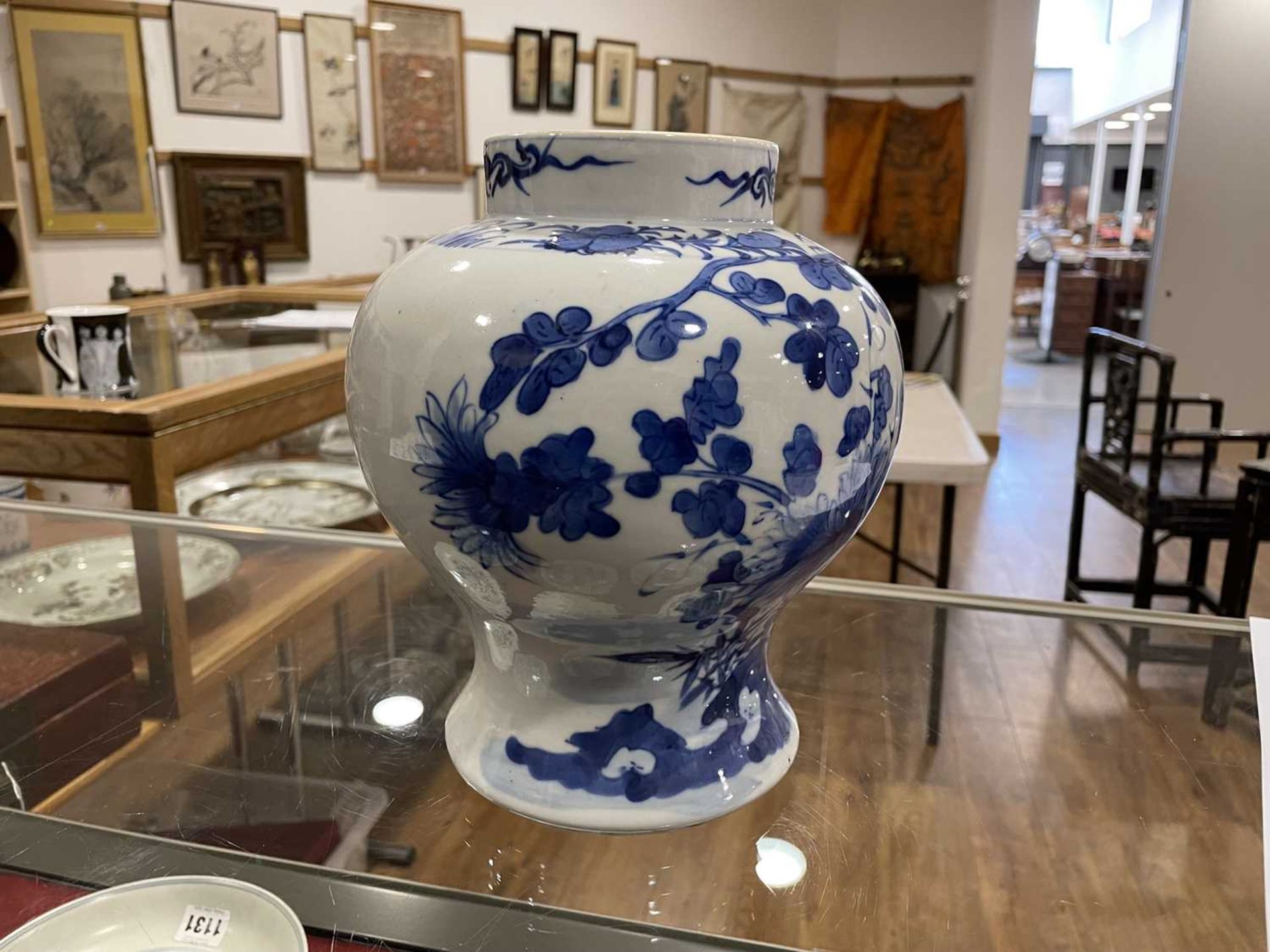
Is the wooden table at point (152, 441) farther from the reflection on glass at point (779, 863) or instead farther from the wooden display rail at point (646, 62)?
the wooden display rail at point (646, 62)

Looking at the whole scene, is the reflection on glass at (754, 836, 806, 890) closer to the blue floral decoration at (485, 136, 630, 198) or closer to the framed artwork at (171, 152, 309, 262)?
the blue floral decoration at (485, 136, 630, 198)

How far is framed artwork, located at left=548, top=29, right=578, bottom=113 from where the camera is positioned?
421cm

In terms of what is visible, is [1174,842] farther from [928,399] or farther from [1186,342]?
[1186,342]

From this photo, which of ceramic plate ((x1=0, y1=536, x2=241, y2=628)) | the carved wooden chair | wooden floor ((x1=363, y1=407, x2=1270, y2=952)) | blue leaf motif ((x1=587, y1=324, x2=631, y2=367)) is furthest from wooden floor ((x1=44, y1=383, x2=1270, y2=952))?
the carved wooden chair

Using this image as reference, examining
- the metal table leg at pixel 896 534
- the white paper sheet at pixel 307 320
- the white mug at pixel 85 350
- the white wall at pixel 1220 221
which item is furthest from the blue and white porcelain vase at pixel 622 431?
the white wall at pixel 1220 221

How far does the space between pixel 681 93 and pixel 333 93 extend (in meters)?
1.54

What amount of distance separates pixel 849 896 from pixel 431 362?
38 cm

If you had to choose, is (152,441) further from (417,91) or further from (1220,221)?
(1220,221)

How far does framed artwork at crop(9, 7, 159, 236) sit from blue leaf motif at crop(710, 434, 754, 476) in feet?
12.2

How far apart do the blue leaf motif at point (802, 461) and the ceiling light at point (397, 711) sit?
385 millimetres

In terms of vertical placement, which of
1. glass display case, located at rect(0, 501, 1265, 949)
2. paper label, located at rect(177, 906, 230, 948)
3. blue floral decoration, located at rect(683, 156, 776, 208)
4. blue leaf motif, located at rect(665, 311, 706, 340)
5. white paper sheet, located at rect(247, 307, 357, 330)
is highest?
blue floral decoration, located at rect(683, 156, 776, 208)

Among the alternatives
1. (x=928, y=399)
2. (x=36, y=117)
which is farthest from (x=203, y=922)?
(x=36, y=117)

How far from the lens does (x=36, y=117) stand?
3357mm

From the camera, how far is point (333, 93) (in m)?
3.84
